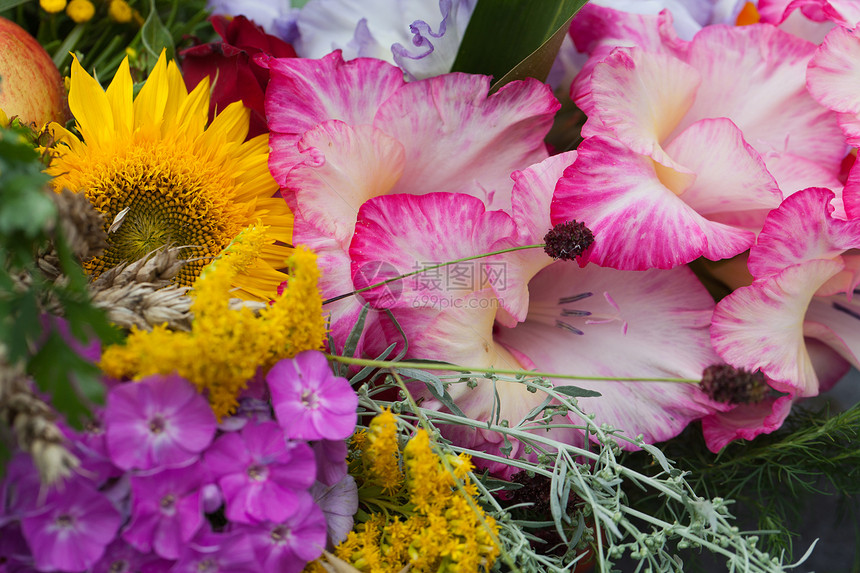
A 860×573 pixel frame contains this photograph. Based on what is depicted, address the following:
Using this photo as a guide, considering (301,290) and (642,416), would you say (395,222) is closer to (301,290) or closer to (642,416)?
(301,290)

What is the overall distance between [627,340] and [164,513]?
1.37ft

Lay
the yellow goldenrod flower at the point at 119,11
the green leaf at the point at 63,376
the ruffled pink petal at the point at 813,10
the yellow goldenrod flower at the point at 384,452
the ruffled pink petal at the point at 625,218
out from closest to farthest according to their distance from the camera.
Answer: the green leaf at the point at 63,376
the yellow goldenrod flower at the point at 384,452
the ruffled pink petal at the point at 625,218
the ruffled pink petal at the point at 813,10
the yellow goldenrod flower at the point at 119,11

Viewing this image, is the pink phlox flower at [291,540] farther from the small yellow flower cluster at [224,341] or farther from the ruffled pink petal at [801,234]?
the ruffled pink petal at [801,234]

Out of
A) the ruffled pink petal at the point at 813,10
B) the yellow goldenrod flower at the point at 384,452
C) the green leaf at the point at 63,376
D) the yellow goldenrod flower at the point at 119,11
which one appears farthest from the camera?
the yellow goldenrod flower at the point at 119,11

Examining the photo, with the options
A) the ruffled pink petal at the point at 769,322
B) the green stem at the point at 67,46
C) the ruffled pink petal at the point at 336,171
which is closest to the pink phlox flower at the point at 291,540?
the ruffled pink petal at the point at 336,171

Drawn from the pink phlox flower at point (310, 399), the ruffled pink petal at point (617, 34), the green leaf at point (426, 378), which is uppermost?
the ruffled pink petal at point (617, 34)

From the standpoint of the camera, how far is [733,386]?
398 mm

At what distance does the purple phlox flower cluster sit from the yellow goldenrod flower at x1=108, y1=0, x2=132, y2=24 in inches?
22.1

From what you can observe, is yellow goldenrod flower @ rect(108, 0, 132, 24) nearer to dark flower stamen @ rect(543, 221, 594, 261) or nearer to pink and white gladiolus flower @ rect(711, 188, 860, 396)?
dark flower stamen @ rect(543, 221, 594, 261)

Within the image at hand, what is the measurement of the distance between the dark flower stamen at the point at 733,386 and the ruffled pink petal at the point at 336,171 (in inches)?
11.5

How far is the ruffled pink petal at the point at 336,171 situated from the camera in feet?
1.72

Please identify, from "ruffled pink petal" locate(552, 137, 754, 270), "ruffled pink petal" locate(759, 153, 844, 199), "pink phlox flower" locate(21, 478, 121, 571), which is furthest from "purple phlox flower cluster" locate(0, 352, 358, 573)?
"ruffled pink petal" locate(759, 153, 844, 199)

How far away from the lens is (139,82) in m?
0.66

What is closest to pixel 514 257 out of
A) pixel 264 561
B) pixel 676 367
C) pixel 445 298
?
pixel 445 298
